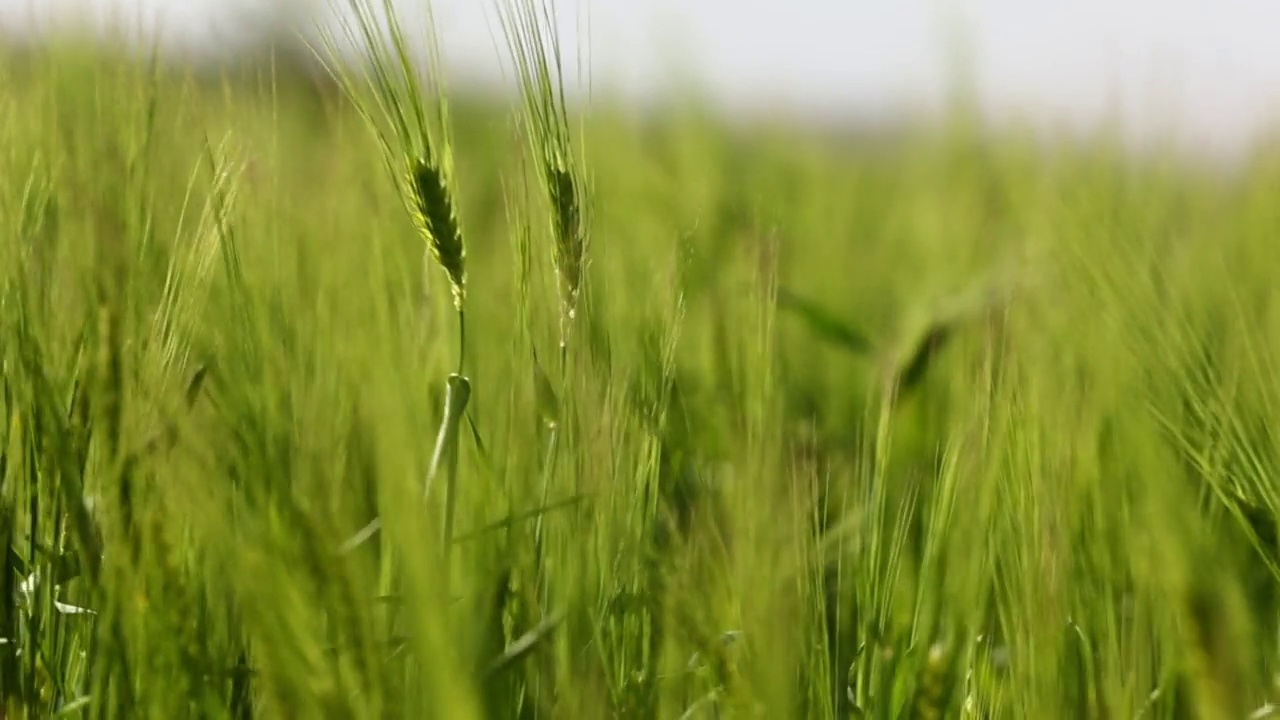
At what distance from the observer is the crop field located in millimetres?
417

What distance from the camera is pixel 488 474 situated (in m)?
0.53

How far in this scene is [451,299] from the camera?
0.75 metres

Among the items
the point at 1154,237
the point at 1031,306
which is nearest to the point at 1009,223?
the point at 1154,237

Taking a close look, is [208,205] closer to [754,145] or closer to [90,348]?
[90,348]

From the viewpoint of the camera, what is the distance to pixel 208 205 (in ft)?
1.82

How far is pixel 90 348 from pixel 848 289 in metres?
1.18

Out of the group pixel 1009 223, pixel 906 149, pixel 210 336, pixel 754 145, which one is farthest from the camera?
pixel 754 145

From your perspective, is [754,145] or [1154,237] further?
[754,145]

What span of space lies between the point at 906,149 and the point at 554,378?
6.37ft

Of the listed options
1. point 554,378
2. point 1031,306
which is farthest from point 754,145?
point 554,378

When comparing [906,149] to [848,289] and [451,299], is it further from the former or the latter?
[451,299]

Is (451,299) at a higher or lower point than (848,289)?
higher

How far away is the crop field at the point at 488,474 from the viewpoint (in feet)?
1.37

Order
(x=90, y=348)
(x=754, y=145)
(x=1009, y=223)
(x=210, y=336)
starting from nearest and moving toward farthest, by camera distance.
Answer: (x=90, y=348) < (x=210, y=336) < (x=1009, y=223) < (x=754, y=145)
